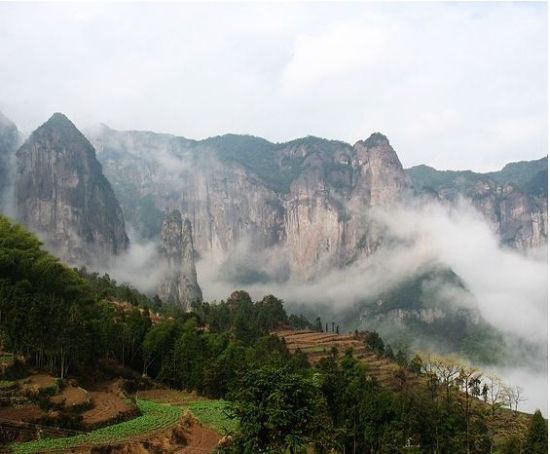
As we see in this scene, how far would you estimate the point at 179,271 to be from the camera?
178m

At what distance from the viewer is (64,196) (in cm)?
18162

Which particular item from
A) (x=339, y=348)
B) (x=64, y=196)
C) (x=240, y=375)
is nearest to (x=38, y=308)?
(x=240, y=375)

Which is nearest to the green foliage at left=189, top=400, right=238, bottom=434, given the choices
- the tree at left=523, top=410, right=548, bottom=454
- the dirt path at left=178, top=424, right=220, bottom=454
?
the dirt path at left=178, top=424, right=220, bottom=454

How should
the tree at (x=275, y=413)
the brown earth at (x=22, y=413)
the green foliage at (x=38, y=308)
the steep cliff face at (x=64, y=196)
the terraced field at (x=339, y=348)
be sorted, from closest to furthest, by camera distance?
the tree at (x=275, y=413) → the brown earth at (x=22, y=413) → the green foliage at (x=38, y=308) → the terraced field at (x=339, y=348) → the steep cliff face at (x=64, y=196)

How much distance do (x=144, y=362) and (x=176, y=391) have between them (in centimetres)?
661

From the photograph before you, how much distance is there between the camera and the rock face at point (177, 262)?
174750 mm

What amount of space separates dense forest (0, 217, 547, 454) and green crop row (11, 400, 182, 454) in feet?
19.4

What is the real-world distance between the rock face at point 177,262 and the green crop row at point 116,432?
138m

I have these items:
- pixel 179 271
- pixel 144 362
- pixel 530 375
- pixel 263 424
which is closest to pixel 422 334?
pixel 530 375

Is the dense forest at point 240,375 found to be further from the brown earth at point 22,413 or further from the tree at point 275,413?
the brown earth at point 22,413

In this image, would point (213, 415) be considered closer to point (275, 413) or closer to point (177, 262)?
point (275, 413)

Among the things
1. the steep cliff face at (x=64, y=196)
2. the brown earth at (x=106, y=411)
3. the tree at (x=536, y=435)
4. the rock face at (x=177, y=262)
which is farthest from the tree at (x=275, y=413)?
the steep cliff face at (x=64, y=196)

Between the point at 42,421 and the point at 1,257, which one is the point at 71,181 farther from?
the point at 42,421

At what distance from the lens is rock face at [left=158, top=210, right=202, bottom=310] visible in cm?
17475
